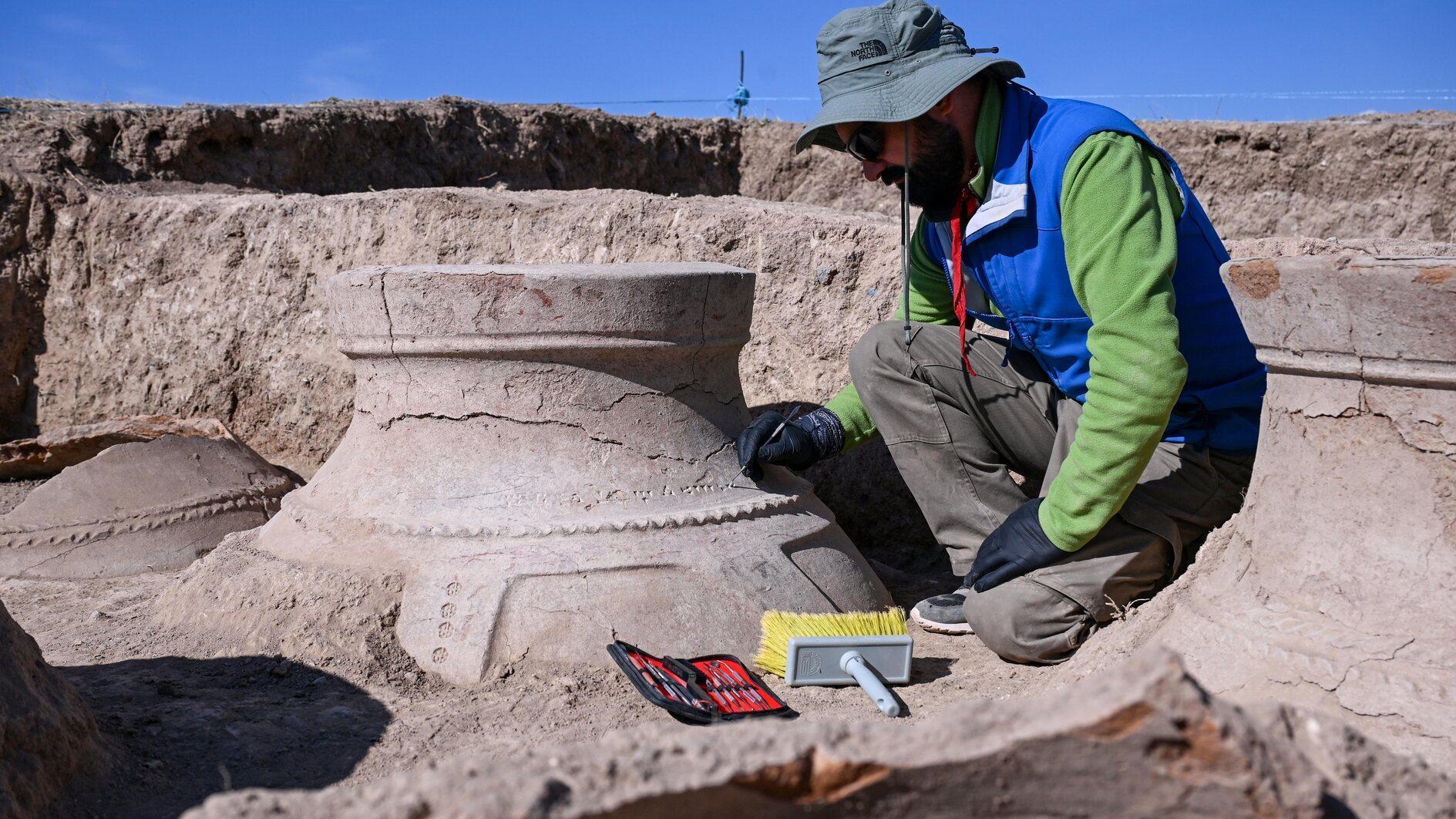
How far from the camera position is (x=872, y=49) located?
102 inches

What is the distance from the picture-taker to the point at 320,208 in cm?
500

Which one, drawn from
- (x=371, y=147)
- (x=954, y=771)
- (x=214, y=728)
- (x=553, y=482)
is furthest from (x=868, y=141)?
(x=371, y=147)

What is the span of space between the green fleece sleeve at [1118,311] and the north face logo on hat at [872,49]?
511 mm

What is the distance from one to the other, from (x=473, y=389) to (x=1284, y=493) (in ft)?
6.04

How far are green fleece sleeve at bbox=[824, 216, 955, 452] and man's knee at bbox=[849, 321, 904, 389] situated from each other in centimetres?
6

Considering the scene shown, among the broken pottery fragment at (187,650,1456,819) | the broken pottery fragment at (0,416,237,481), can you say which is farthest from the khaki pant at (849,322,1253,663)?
the broken pottery fragment at (0,416,237,481)

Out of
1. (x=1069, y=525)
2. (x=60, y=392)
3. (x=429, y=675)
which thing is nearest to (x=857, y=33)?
(x=1069, y=525)

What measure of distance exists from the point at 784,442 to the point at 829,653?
0.68 m

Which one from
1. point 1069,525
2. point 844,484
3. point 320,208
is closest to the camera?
point 1069,525

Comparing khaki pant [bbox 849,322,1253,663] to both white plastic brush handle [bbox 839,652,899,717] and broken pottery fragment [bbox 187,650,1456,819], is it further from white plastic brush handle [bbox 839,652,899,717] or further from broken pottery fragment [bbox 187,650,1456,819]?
broken pottery fragment [bbox 187,650,1456,819]

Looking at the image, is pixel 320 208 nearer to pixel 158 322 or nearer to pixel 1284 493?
pixel 158 322

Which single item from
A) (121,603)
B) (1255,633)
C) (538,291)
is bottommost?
(121,603)

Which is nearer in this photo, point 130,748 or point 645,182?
point 130,748

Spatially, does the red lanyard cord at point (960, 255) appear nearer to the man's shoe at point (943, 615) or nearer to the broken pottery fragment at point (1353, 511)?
the man's shoe at point (943, 615)
